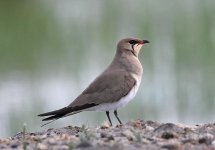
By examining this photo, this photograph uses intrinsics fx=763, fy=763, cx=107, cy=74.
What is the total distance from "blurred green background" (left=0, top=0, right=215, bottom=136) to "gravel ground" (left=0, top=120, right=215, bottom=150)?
15.8 feet

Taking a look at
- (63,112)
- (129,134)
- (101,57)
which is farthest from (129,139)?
(101,57)

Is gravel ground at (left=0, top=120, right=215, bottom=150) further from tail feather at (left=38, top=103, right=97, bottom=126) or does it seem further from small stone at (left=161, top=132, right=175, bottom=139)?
tail feather at (left=38, top=103, right=97, bottom=126)

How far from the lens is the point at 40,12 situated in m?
19.7

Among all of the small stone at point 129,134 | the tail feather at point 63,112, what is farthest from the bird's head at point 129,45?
the small stone at point 129,134

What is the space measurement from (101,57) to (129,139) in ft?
31.7

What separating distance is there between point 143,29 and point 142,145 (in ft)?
36.5

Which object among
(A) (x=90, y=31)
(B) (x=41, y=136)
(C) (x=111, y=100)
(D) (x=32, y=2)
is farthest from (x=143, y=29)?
(B) (x=41, y=136)

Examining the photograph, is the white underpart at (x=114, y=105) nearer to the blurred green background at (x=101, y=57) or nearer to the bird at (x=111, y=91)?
the bird at (x=111, y=91)

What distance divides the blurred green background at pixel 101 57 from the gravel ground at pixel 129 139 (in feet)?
15.8

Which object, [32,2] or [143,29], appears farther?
[32,2]

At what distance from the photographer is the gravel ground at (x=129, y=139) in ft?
17.8

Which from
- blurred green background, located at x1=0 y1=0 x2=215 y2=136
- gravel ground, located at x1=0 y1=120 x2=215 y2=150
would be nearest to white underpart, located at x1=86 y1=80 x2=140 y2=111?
gravel ground, located at x1=0 y1=120 x2=215 y2=150

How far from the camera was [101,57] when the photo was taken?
1544 centimetres

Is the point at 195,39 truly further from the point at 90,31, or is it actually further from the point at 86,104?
the point at 86,104
